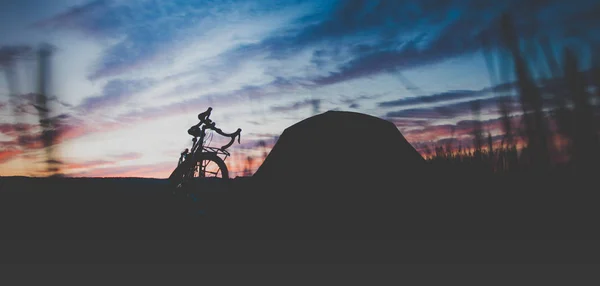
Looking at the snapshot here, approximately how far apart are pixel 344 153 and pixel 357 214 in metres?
0.89

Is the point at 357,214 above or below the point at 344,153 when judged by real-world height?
below

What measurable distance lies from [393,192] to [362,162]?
1.87ft

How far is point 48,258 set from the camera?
142 inches

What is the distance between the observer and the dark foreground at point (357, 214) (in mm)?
3170

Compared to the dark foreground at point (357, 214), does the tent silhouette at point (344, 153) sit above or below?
above

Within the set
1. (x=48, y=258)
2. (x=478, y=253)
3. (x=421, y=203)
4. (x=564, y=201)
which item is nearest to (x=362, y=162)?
(x=421, y=203)

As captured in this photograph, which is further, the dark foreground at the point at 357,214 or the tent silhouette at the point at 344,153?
the tent silhouette at the point at 344,153

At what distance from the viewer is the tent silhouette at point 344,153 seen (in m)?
4.59

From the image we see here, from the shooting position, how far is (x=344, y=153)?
4.68 meters

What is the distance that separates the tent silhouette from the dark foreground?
14cm

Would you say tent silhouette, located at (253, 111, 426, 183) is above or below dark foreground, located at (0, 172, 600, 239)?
above

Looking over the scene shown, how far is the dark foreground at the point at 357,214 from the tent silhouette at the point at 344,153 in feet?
0.47

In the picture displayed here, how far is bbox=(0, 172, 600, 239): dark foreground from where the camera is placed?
3170mm

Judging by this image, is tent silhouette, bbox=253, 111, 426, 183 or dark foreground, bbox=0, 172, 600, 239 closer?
dark foreground, bbox=0, 172, 600, 239
